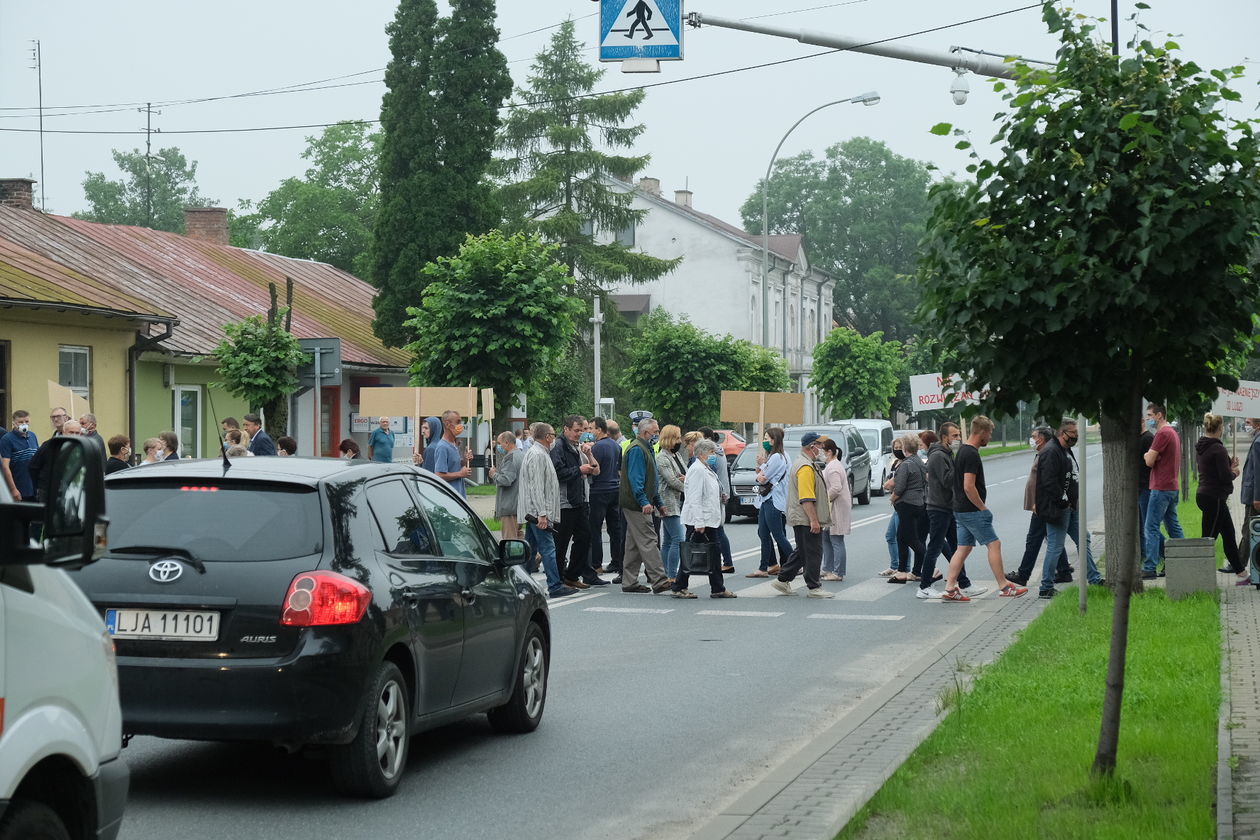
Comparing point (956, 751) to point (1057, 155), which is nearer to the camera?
point (1057, 155)

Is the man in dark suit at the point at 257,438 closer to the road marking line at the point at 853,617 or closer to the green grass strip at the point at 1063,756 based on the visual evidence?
the road marking line at the point at 853,617

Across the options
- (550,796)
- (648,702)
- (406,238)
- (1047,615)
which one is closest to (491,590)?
(550,796)

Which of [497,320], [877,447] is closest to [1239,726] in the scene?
[497,320]

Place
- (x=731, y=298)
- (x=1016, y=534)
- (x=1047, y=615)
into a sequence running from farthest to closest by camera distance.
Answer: (x=731, y=298) → (x=1016, y=534) → (x=1047, y=615)

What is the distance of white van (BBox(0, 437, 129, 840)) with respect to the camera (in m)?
3.91

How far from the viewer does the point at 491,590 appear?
342 inches

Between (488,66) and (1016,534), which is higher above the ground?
(488,66)

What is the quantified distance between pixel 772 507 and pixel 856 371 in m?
45.1

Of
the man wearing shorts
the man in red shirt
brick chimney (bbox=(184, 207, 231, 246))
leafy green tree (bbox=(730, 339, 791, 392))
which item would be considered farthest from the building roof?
the man in red shirt

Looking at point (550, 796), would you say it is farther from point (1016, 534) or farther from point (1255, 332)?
point (1016, 534)

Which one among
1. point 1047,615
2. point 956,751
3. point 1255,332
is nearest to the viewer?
point 1255,332

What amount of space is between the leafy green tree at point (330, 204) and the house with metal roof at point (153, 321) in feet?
65.2

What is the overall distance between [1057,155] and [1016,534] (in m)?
20.5

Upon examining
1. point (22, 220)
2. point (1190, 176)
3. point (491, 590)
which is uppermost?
point (22, 220)
